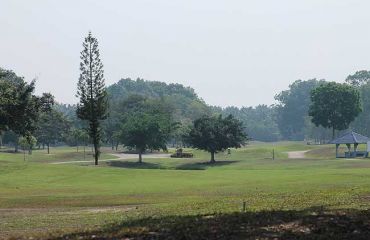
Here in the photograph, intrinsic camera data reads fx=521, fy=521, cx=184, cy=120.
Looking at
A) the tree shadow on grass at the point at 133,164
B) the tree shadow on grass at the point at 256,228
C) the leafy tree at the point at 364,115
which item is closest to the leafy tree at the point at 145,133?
the tree shadow on grass at the point at 133,164

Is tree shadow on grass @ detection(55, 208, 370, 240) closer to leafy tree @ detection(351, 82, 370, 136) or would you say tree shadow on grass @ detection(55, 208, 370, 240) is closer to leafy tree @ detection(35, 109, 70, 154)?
leafy tree @ detection(35, 109, 70, 154)

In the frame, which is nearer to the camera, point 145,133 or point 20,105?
point 20,105

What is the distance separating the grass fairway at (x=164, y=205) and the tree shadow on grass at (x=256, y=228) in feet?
0.08

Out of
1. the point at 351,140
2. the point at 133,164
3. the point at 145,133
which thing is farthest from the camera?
the point at 145,133

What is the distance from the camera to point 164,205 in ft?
84.7

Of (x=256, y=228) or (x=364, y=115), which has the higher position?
(x=364, y=115)

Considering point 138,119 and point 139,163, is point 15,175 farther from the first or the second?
point 138,119

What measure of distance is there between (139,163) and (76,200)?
198 ft

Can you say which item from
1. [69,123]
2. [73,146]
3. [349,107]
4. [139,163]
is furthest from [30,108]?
[73,146]

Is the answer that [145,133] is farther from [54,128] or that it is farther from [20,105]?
[54,128]

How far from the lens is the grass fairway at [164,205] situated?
13.4 meters

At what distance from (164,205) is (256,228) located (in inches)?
525

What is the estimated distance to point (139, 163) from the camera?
9269cm

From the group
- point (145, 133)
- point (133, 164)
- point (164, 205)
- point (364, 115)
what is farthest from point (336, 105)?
point (164, 205)
